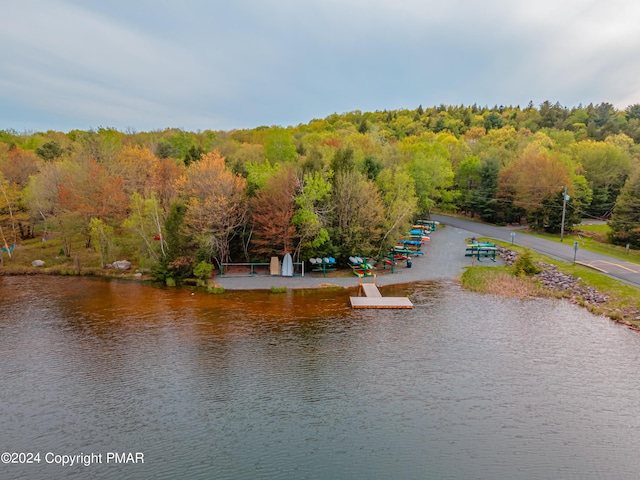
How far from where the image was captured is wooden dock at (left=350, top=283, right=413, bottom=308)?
2694 centimetres

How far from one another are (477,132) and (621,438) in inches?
4132

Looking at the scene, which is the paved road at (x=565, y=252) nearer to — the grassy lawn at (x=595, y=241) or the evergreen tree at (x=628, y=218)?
the grassy lawn at (x=595, y=241)

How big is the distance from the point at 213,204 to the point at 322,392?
20.6 m

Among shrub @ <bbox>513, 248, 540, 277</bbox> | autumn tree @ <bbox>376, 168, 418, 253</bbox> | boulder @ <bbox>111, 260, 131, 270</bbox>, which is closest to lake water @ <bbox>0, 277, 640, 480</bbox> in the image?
shrub @ <bbox>513, 248, 540, 277</bbox>

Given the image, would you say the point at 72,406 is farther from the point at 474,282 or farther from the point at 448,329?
the point at 474,282

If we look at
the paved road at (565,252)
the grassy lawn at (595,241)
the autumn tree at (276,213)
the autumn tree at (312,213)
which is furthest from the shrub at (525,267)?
the autumn tree at (276,213)

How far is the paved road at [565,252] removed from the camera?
30659 mm

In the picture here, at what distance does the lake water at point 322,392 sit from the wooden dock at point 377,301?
806mm

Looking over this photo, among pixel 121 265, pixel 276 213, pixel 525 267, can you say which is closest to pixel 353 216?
pixel 276 213

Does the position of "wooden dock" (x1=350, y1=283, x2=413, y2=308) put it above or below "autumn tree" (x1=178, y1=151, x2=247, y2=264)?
below

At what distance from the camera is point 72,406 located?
15320mm

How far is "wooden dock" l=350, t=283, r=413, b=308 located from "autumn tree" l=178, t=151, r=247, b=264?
12.8 meters

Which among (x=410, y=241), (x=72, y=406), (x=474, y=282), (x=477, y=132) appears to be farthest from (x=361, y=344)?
(x=477, y=132)

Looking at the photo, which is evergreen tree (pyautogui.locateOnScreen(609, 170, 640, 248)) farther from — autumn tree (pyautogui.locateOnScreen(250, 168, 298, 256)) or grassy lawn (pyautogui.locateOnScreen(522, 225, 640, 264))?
autumn tree (pyautogui.locateOnScreen(250, 168, 298, 256))
